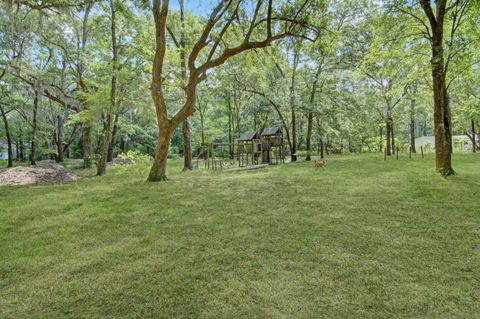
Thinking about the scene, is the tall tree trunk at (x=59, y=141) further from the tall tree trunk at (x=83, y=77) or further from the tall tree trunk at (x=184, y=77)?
the tall tree trunk at (x=184, y=77)

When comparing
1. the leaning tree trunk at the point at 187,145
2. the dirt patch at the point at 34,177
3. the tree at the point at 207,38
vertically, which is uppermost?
the tree at the point at 207,38

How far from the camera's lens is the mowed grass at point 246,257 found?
2.04m

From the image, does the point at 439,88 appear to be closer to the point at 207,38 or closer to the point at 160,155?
the point at 207,38

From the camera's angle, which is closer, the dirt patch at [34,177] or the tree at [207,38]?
the tree at [207,38]

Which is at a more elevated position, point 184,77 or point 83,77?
point 83,77

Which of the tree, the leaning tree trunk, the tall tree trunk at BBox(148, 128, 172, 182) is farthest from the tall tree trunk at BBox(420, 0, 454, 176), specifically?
the leaning tree trunk

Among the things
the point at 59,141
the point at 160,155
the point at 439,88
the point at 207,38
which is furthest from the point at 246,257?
the point at 59,141

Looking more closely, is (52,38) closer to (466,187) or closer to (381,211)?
(381,211)

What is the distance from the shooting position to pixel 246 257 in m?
2.90

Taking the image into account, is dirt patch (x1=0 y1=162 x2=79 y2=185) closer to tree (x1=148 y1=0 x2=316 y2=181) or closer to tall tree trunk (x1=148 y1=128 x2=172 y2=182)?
tall tree trunk (x1=148 y1=128 x2=172 y2=182)

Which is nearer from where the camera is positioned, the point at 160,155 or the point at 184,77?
the point at 160,155

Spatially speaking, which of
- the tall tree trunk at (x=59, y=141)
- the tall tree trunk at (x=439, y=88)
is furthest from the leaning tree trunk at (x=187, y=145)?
the tall tree trunk at (x=59, y=141)

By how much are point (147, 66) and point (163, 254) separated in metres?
10.7

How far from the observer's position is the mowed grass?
2.04 metres
